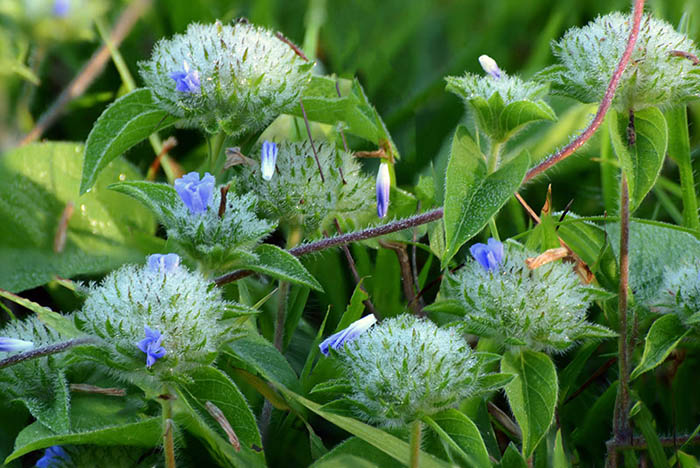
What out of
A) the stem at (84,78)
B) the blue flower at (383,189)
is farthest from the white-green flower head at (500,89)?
the stem at (84,78)

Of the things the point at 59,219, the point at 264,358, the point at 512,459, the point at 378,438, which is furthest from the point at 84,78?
the point at 512,459

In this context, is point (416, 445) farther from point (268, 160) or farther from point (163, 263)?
point (268, 160)

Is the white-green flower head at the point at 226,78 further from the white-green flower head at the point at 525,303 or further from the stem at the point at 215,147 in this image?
the white-green flower head at the point at 525,303

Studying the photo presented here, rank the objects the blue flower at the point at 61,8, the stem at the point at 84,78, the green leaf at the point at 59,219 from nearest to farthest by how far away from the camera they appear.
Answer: the green leaf at the point at 59,219
the stem at the point at 84,78
the blue flower at the point at 61,8

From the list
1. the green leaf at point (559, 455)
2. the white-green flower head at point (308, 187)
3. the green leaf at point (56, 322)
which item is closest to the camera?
the green leaf at point (56, 322)

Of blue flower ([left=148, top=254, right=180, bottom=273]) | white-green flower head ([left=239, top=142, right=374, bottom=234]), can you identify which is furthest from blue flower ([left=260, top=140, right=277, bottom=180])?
blue flower ([left=148, top=254, right=180, bottom=273])

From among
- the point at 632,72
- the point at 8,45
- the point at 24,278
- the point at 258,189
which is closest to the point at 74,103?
the point at 8,45

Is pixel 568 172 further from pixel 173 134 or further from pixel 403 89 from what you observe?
pixel 173 134
